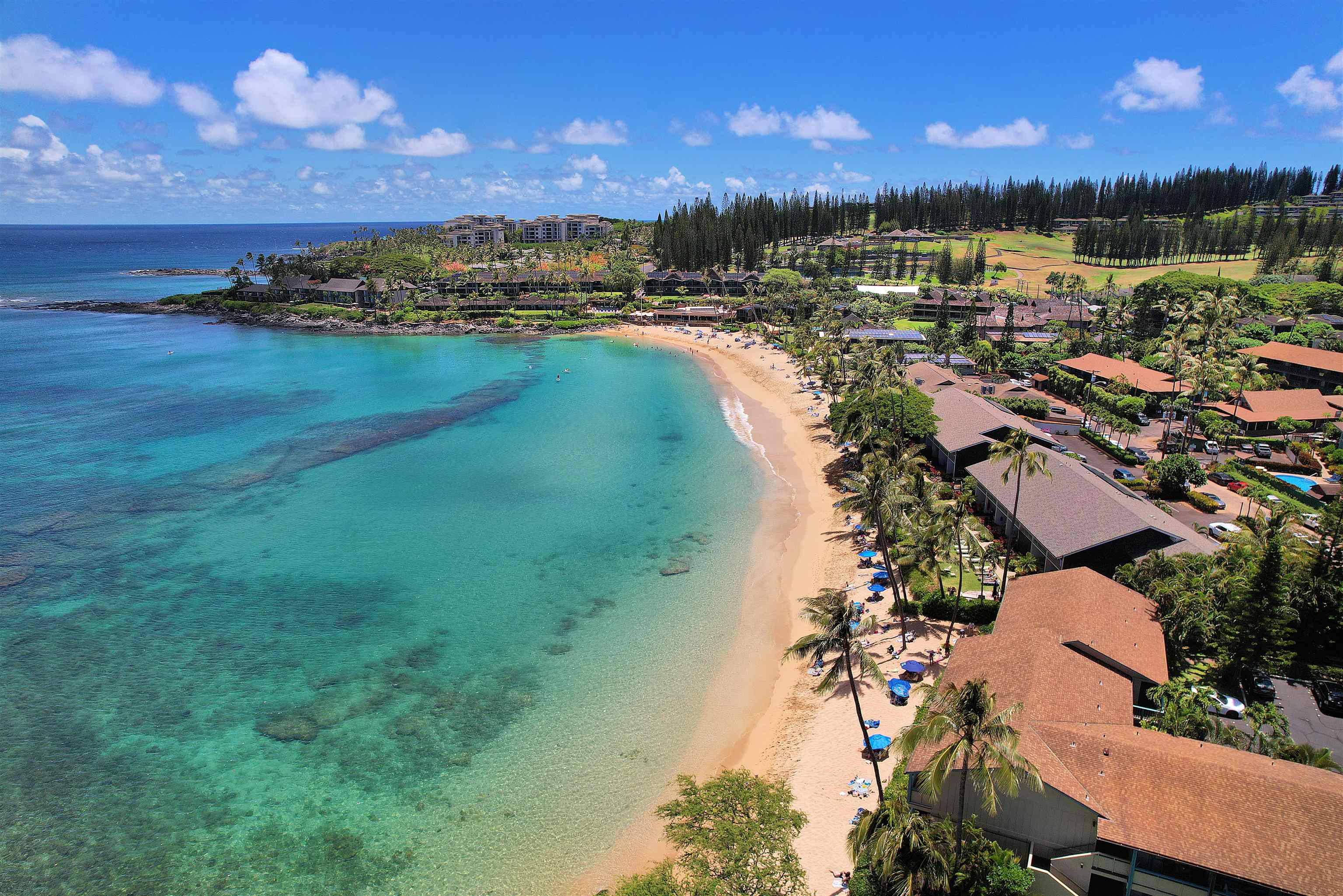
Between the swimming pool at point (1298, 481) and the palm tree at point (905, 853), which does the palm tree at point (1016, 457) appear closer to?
the palm tree at point (905, 853)

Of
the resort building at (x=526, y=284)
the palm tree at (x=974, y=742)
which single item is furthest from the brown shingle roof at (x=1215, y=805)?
the resort building at (x=526, y=284)

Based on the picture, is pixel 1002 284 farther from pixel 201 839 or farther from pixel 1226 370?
pixel 201 839

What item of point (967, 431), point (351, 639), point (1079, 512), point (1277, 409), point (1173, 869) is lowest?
point (351, 639)

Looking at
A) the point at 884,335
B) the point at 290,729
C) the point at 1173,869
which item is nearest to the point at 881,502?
the point at 1173,869

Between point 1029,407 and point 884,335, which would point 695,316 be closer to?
point 884,335

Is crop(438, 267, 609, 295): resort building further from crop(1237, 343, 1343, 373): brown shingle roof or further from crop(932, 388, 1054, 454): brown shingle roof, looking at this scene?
crop(1237, 343, 1343, 373): brown shingle roof

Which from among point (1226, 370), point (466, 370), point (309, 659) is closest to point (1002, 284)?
point (1226, 370)
